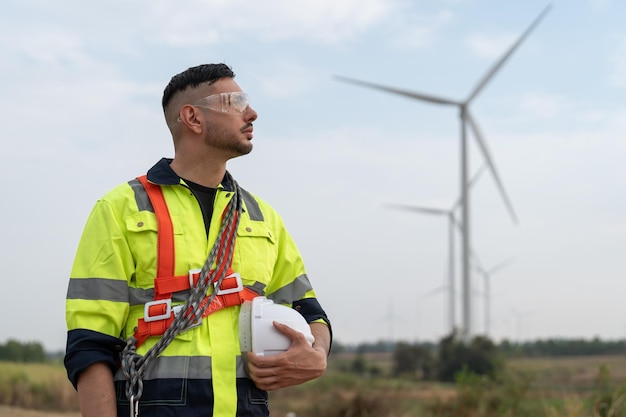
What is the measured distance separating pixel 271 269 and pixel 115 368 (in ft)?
2.47

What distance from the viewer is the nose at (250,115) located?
12.3ft

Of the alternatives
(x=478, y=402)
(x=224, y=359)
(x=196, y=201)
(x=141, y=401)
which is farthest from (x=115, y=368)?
(x=478, y=402)

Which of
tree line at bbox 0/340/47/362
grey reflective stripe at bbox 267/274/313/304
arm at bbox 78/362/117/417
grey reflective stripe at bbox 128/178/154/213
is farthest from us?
tree line at bbox 0/340/47/362

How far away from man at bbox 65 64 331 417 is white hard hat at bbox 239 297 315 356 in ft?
0.11

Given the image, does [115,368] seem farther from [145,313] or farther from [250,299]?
[250,299]

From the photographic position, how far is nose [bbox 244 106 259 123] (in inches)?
147

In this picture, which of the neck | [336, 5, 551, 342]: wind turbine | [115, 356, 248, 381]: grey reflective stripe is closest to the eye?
the neck

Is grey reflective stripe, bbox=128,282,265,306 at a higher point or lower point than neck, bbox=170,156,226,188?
lower

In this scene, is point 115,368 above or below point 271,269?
below

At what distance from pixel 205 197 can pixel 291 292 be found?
1.85 feet

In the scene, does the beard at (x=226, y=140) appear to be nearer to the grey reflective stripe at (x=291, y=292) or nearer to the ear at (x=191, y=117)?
the ear at (x=191, y=117)

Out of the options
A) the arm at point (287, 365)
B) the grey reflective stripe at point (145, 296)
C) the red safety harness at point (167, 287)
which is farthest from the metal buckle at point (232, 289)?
the arm at point (287, 365)

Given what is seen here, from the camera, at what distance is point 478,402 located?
16094 mm

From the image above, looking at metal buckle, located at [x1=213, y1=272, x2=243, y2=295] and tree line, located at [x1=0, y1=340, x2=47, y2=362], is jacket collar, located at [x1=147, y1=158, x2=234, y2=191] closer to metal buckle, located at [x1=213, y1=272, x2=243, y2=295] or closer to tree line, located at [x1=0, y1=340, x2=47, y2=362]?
metal buckle, located at [x1=213, y1=272, x2=243, y2=295]
